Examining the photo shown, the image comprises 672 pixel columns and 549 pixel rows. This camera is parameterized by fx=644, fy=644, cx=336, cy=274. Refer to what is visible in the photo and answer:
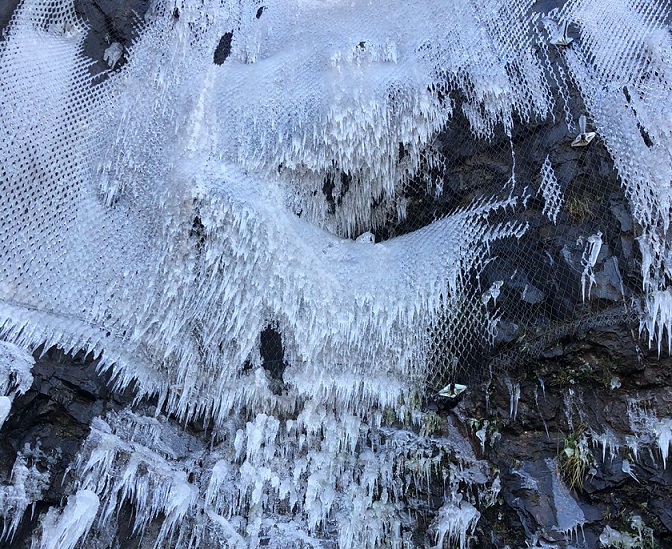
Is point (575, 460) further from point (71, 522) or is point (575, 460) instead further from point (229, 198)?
point (71, 522)

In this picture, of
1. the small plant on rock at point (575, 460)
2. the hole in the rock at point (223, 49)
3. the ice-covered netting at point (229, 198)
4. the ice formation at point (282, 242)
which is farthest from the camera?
the hole in the rock at point (223, 49)

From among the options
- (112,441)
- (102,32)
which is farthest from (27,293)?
(102,32)

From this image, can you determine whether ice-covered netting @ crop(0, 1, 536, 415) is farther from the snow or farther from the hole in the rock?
the snow

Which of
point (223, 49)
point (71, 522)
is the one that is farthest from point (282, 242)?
point (71, 522)

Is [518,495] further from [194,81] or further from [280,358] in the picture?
[194,81]

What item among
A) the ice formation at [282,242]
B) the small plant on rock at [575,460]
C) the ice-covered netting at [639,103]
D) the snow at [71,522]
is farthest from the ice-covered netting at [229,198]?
the small plant on rock at [575,460]

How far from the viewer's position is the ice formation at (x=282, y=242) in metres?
3.93

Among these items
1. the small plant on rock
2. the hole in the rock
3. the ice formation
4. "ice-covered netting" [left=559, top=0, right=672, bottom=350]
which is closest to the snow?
the ice formation

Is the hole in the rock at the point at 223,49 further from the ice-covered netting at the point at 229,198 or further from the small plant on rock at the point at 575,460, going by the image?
the small plant on rock at the point at 575,460

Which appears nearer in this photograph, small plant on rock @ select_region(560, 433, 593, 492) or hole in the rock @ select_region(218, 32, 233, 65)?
small plant on rock @ select_region(560, 433, 593, 492)

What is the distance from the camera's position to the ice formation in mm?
3934

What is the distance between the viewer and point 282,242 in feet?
14.1

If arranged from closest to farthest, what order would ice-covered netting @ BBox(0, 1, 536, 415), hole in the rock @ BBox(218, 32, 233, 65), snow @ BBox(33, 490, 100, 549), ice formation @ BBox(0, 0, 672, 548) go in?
snow @ BBox(33, 490, 100, 549)
ice formation @ BBox(0, 0, 672, 548)
ice-covered netting @ BBox(0, 1, 536, 415)
hole in the rock @ BBox(218, 32, 233, 65)

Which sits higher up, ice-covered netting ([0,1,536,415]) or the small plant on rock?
ice-covered netting ([0,1,536,415])
